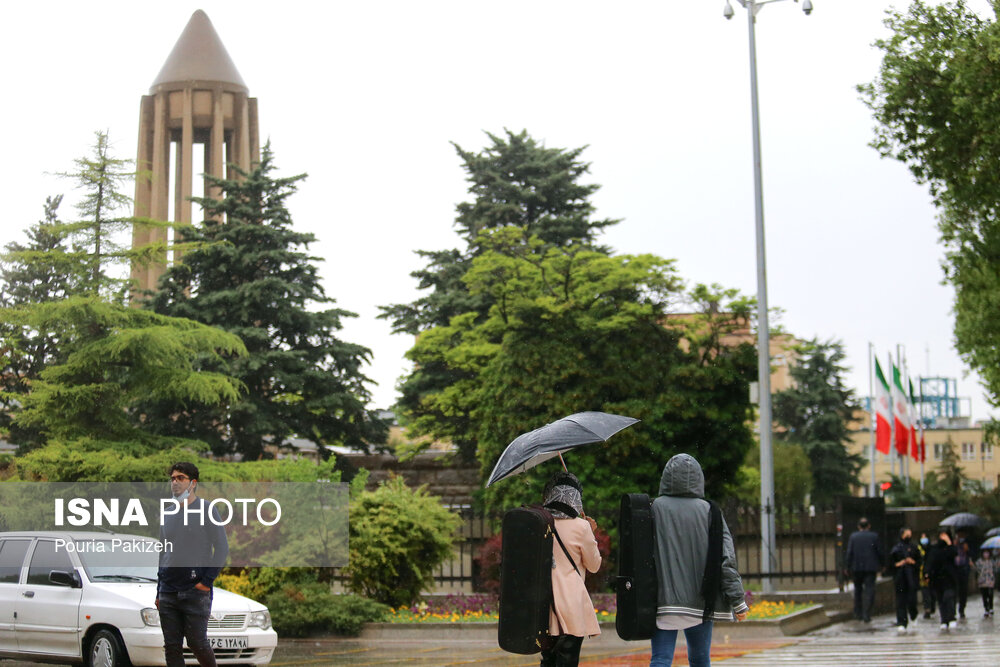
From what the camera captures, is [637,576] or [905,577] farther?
[905,577]

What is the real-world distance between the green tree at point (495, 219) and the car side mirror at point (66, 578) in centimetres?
2959

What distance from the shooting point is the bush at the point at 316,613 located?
1772cm

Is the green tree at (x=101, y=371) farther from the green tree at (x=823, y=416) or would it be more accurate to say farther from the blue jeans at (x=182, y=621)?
the green tree at (x=823, y=416)

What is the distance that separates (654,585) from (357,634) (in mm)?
10869

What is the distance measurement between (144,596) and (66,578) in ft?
3.02

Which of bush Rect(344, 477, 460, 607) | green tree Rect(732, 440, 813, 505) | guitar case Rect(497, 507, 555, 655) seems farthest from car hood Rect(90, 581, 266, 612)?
green tree Rect(732, 440, 813, 505)

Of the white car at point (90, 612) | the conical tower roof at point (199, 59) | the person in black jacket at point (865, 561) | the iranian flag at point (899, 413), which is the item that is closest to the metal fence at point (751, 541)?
the person in black jacket at point (865, 561)

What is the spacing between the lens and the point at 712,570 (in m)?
7.75

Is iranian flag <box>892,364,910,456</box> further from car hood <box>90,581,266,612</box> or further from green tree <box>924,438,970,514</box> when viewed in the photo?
car hood <box>90,581,266,612</box>

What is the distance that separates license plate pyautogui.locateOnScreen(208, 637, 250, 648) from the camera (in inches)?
481

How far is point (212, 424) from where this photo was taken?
37.5 meters

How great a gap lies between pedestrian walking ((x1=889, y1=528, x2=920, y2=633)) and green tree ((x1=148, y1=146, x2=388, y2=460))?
20204 mm

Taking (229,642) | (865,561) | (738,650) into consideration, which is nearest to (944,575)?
(865,561)

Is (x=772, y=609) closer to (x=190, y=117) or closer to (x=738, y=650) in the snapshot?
(x=738, y=650)
